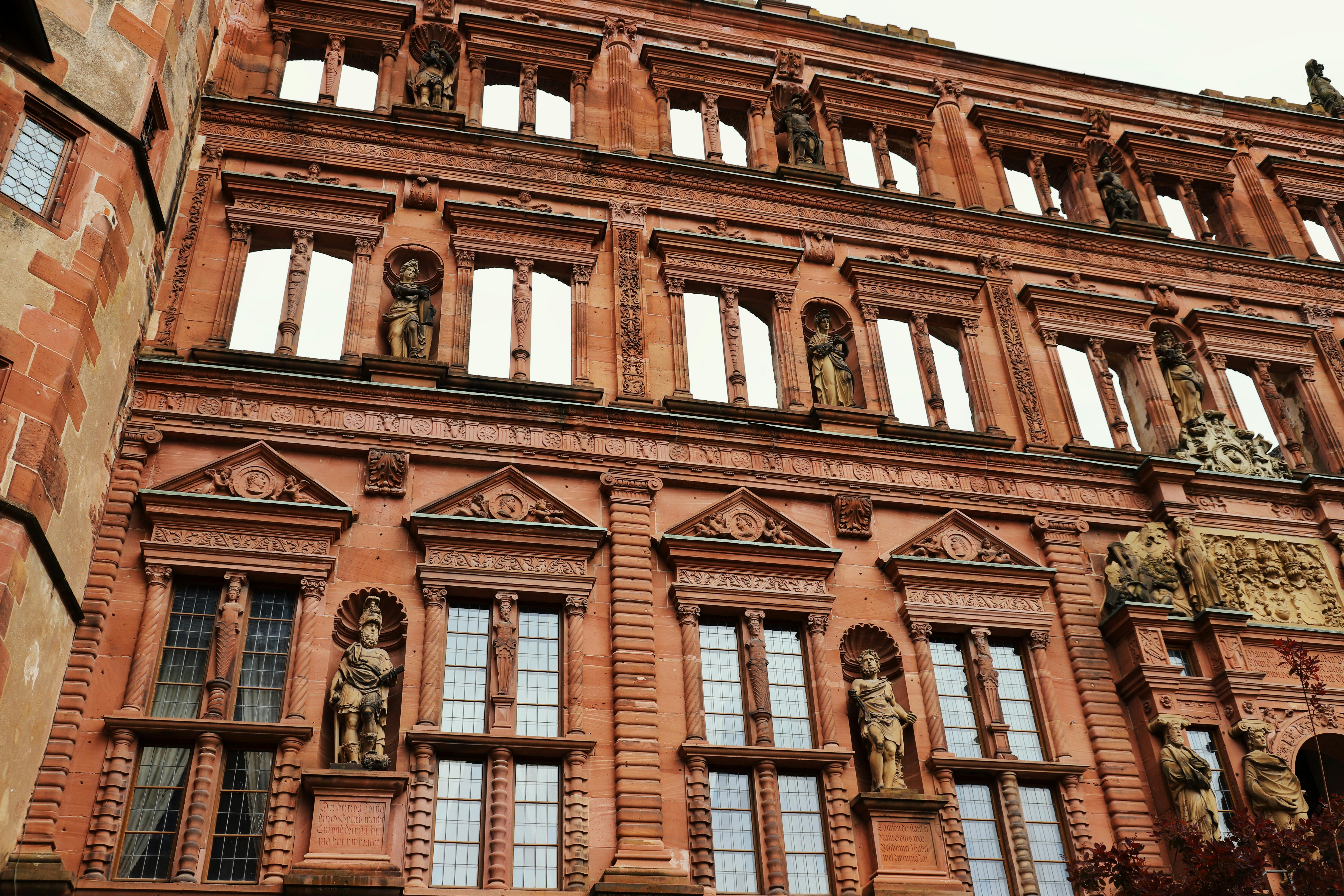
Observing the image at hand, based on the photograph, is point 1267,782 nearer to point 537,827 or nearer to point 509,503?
point 537,827

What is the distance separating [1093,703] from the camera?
19.5 meters

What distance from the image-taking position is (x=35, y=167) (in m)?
15.9

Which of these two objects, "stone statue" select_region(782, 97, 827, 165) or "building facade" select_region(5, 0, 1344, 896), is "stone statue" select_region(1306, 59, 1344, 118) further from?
"stone statue" select_region(782, 97, 827, 165)

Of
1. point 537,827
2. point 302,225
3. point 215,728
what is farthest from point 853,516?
point 302,225

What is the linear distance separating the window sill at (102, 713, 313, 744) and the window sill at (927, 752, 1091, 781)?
8796 mm

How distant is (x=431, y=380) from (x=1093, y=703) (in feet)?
37.9

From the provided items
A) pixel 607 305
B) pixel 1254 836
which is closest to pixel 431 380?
pixel 607 305

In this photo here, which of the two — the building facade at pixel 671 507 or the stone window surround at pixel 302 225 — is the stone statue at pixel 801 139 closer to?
the building facade at pixel 671 507

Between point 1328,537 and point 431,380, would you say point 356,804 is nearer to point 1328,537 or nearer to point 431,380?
point 431,380

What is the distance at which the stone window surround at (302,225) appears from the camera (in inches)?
805

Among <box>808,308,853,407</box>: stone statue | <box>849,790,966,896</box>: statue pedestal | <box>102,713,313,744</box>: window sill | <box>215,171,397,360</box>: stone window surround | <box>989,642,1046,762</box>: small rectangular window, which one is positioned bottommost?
<box>849,790,966,896</box>: statue pedestal

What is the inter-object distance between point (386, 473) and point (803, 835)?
7964 mm

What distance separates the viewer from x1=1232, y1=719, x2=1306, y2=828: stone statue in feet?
61.0

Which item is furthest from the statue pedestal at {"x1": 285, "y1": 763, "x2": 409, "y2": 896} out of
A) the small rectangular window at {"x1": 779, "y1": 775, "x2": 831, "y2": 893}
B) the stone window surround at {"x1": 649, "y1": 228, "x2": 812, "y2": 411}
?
the stone window surround at {"x1": 649, "y1": 228, "x2": 812, "y2": 411}
